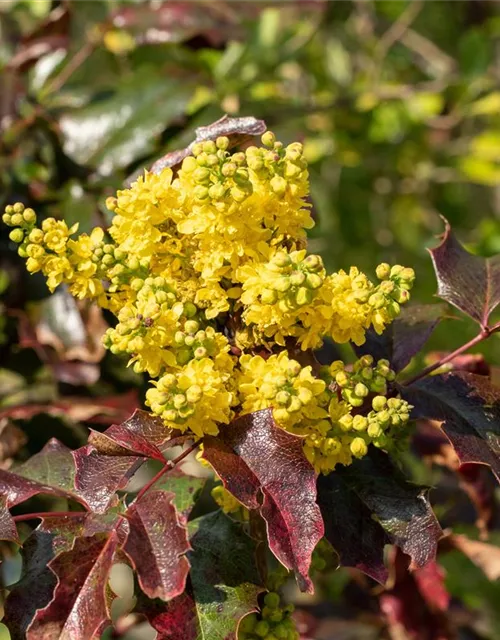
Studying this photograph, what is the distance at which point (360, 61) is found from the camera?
10.2 ft

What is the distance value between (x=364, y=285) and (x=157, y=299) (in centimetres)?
19

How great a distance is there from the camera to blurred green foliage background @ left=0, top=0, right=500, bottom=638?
1.42 meters

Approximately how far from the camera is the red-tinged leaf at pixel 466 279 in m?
0.98

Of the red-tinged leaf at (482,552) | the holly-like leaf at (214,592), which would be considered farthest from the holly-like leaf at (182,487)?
the red-tinged leaf at (482,552)

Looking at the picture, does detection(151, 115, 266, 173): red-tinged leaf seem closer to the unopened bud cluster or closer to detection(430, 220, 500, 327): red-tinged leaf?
detection(430, 220, 500, 327): red-tinged leaf

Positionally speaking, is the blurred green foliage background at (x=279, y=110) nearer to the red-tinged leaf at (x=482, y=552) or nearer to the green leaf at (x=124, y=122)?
the green leaf at (x=124, y=122)

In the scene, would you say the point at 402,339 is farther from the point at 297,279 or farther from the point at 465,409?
the point at 297,279

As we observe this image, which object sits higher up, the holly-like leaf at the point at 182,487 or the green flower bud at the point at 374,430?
the green flower bud at the point at 374,430

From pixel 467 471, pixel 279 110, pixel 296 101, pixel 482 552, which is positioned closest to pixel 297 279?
pixel 467 471

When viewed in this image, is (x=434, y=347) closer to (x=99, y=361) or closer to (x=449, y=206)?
(x=449, y=206)

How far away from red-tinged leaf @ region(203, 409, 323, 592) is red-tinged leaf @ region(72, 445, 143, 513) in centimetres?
8

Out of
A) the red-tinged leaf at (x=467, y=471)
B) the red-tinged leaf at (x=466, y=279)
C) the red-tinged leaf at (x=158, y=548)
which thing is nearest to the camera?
the red-tinged leaf at (x=158, y=548)

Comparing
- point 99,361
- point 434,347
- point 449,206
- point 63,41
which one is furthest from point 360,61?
point 99,361

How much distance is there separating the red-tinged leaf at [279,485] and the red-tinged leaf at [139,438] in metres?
0.05
